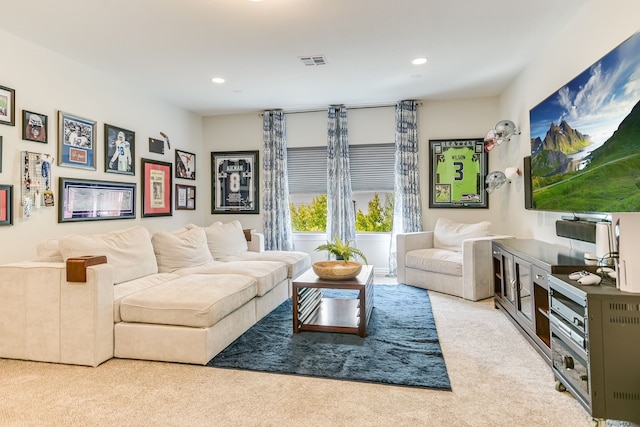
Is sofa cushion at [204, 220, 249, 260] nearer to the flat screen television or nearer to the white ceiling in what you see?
the white ceiling

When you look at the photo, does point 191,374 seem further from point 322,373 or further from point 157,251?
point 157,251

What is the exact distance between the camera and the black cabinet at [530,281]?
7.81ft

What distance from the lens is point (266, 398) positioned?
205cm

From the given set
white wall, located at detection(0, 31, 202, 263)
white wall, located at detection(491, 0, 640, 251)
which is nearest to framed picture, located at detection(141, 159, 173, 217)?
white wall, located at detection(0, 31, 202, 263)

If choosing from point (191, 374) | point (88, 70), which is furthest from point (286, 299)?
point (88, 70)

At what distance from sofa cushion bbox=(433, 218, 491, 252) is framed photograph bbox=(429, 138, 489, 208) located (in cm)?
45

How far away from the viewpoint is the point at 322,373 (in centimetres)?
233

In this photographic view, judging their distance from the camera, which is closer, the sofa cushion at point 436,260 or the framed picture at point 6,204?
the framed picture at point 6,204

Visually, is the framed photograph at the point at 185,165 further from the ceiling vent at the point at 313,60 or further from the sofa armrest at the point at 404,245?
the sofa armrest at the point at 404,245

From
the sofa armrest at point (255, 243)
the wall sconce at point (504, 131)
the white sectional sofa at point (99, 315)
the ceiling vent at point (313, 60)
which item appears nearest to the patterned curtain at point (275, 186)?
the sofa armrest at point (255, 243)

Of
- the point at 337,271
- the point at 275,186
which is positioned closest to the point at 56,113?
the point at 275,186

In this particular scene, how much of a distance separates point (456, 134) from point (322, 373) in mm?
4318

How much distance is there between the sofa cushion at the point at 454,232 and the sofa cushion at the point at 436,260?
15 centimetres

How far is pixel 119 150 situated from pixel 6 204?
4.77ft
